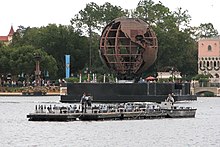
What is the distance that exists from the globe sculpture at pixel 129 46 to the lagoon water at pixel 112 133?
108 ft

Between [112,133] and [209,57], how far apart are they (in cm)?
12670

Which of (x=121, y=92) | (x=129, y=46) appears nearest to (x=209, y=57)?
(x=129, y=46)

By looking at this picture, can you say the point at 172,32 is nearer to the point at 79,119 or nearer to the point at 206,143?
the point at 79,119

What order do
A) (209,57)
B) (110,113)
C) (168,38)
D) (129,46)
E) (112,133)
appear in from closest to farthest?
(112,133), (110,113), (129,46), (168,38), (209,57)

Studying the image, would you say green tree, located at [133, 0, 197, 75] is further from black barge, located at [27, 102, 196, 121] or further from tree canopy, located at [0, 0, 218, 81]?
black barge, located at [27, 102, 196, 121]

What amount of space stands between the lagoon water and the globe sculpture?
33.0 meters

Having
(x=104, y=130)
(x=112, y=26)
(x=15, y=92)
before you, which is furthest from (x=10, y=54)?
(x=104, y=130)

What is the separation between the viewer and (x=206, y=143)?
200 ft

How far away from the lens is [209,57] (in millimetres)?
191625

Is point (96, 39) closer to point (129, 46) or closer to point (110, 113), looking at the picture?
point (129, 46)

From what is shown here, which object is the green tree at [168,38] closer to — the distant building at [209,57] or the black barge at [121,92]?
the distant building at [209,57]

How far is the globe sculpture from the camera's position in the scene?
115 metres

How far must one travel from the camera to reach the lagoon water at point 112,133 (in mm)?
60219

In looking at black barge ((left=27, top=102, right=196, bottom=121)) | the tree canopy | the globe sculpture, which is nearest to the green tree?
the tree canopy
